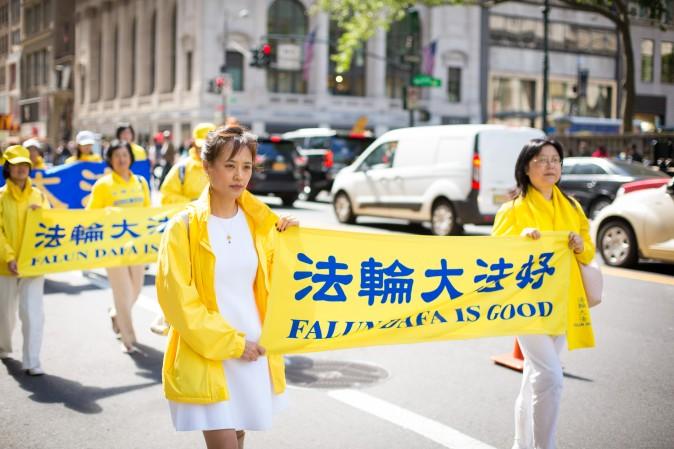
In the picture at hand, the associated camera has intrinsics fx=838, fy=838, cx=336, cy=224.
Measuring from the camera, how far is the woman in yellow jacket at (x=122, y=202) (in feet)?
22.8

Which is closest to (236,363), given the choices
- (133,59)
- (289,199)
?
(289,199)

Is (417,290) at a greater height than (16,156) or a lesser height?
lesser

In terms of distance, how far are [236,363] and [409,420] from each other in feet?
6.99

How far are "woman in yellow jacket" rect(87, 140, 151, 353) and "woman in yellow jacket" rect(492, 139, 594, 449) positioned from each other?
140 inches

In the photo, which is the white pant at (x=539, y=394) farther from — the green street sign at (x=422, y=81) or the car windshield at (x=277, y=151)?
the green street sign at (x=422, y=81)

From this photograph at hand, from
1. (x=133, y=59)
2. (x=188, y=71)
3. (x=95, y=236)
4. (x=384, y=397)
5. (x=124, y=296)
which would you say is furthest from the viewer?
(x=133, y=59)

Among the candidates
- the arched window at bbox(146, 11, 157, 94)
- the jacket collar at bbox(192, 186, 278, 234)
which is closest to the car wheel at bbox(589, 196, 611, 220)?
the jacket collar at bbox(192, 186, 278, 234)

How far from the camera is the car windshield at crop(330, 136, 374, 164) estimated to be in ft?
80.1

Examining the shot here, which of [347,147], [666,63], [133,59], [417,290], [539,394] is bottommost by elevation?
[539,394]

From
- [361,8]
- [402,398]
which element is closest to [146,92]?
[361,8]

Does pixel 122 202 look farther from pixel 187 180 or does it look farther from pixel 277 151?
pixel 277 151

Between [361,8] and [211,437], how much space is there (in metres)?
25.1

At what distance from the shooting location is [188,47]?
57.0 m

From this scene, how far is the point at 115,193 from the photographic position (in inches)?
289
